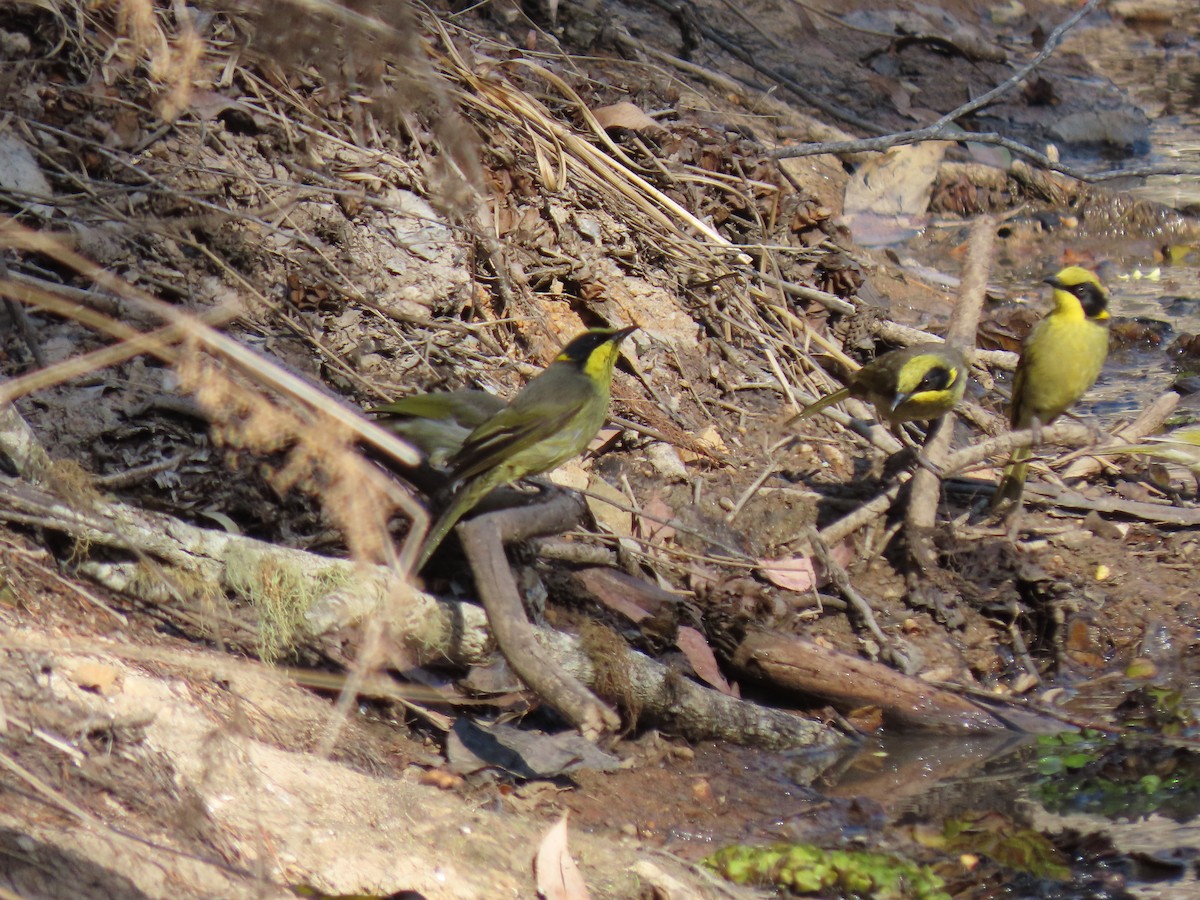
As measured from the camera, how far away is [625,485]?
19.5 feet

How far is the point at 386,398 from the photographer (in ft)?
17.4

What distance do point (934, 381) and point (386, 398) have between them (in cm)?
239

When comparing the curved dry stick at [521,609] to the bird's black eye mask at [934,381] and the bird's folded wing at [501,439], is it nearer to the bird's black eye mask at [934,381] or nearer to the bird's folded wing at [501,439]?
the bird's folded wing at [501,439]

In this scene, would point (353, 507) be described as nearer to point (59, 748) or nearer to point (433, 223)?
point (59, 748)

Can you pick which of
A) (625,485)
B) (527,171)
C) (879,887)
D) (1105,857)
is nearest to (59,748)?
(879,887)

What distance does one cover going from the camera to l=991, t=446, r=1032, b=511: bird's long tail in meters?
5.92

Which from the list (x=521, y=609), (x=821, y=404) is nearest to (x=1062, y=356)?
(x=821, y=404)

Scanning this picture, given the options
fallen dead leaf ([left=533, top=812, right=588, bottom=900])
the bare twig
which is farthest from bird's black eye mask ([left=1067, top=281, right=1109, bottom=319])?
fallen dead leaf ([left=533, top=812, right=588, bottom=900])

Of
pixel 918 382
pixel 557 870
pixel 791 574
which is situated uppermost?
pixel 918 382

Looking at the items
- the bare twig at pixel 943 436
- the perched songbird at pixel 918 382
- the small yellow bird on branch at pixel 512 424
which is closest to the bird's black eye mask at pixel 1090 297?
the bare twig at pixel 943 436

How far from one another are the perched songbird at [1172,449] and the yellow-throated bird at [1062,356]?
366mm

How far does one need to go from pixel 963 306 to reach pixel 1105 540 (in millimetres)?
1280

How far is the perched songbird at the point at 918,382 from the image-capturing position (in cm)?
595

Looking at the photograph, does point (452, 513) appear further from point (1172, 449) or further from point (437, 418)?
point (1172, 449)
